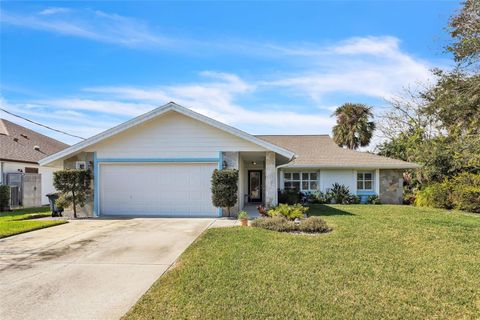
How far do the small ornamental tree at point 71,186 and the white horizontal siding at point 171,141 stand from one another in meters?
1.28

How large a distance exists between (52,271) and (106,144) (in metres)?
8.84

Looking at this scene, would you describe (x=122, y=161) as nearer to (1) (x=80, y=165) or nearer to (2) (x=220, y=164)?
(1) (x=80, y=165)

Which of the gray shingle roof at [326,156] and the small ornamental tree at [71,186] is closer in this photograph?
the small ornamental tree at [71,186]

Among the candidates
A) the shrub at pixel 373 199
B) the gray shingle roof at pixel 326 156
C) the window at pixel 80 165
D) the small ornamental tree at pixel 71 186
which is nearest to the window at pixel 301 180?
the gray shingle roof at pixel 326 156

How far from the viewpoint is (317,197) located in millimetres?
21109

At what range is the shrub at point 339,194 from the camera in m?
20.9

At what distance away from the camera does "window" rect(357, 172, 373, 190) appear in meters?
21.6

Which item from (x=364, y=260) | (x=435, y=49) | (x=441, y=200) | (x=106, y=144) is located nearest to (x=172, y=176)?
(x=106, y=144)

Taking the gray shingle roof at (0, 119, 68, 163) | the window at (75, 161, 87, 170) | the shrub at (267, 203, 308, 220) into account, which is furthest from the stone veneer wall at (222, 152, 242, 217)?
the gray shingle roof at (0, 119, 68, 163)

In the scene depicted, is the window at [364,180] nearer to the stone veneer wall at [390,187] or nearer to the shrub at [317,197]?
the stone veneer wall at [390,187]

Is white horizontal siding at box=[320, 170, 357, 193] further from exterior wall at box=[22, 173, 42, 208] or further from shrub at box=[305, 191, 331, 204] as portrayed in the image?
exterior wall at box=[22, 173, 42, 208]

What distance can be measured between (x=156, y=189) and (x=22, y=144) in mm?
12601

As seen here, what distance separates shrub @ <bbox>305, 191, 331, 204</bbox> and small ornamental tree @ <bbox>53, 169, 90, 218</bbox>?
1310 centimetres

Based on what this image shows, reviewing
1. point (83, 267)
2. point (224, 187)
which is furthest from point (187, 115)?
point (83, 267)
